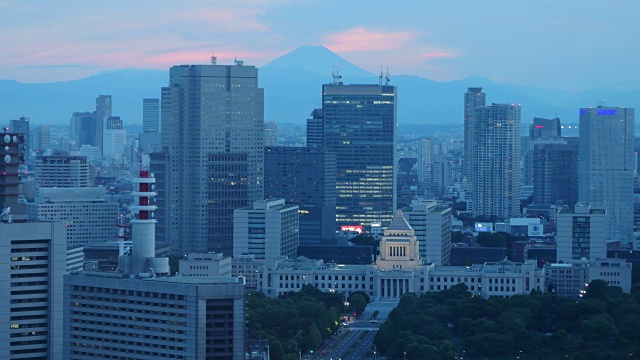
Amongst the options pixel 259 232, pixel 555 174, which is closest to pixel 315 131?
pixel 555 174

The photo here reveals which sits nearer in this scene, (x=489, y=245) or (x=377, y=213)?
(x=489, y=245)

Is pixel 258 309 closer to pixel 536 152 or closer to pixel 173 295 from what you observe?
pixel 173 295

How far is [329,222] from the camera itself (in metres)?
140

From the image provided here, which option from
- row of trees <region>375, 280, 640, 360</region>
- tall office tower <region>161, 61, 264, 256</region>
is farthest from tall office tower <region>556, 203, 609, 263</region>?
tall office tower <region>161, 61, 264, 256</region>

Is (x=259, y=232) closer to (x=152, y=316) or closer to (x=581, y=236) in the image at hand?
(x=581, y=236)

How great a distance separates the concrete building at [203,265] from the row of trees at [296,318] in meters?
5.20

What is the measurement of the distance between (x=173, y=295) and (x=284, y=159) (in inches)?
3573

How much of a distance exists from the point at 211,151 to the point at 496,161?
214 feet

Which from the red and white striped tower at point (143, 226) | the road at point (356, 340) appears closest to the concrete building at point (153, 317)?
the red and white striped tower at point (143, 226)

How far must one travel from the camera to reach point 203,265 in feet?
344

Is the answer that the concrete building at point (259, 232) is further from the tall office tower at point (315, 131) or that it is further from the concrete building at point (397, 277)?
the tall office tower at point (315, 131)

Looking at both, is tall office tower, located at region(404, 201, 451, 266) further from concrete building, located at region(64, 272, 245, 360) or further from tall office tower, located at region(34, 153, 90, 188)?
concrete building, located at region(64, 272, 245, 360)

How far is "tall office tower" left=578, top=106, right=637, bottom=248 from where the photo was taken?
15088 centimetres

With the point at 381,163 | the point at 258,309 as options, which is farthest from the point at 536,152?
the point at 258,309
